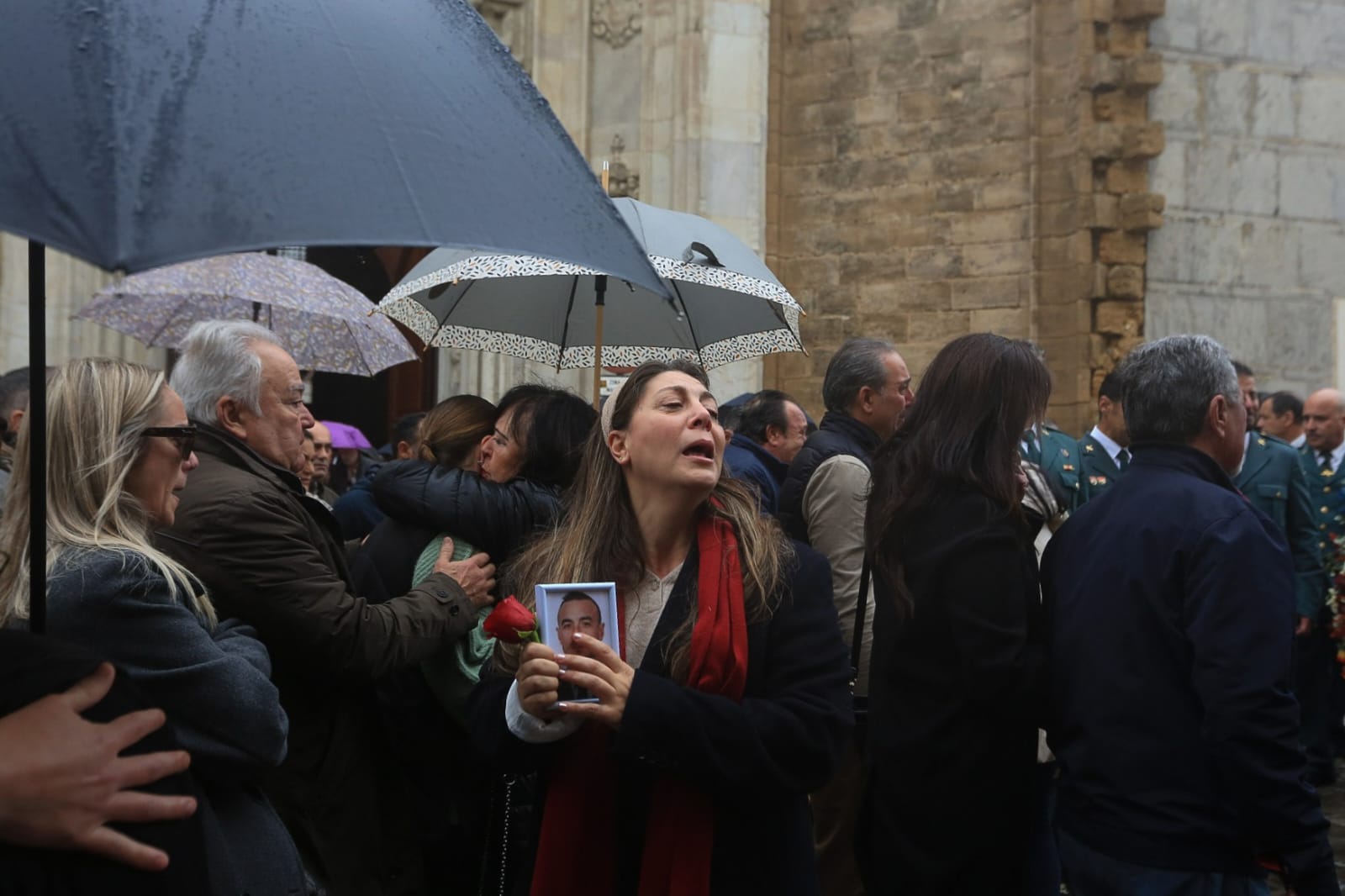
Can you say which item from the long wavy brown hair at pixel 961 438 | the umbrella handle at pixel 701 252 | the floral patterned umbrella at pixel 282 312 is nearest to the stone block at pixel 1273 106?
the floral patterned umbrella at pixel 282 312

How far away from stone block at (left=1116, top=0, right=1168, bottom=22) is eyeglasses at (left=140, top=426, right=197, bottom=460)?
10.3 m

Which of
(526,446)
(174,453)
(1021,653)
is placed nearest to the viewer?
(174,453)

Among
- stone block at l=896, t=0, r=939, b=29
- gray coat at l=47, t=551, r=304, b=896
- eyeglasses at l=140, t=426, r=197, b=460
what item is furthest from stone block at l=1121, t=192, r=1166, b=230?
gray coat at l=47, t=551, r=304, b=896

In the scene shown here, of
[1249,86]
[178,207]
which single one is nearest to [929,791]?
[178,207]

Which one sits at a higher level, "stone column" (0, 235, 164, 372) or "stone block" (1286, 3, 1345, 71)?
"stone block" (1286, 3, 1345, 71)

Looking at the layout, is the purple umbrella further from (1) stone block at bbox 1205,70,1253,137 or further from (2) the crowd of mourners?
(1) stone block at bbox 1205,70,1253,137

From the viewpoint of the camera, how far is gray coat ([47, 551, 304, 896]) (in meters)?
2.38

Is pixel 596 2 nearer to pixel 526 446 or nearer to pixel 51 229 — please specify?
pixel 526 446

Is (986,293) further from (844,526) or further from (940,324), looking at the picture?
(844,526)

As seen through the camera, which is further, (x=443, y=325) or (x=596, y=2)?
(x=596, y=2)

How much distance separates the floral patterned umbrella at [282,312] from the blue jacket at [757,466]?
136 centimetres

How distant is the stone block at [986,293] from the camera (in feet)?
39.3

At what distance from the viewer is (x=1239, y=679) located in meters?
2.98

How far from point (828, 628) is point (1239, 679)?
31.2 inches
